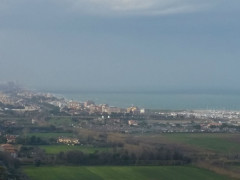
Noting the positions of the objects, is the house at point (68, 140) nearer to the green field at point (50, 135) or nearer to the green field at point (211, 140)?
the green field at point (50, 135)

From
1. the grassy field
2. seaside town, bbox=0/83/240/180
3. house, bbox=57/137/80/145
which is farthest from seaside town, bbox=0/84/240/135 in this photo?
the grassy field

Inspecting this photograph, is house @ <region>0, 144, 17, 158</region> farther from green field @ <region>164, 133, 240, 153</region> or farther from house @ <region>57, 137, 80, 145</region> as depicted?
green field @ <region>164, 133, 240, 153</region>

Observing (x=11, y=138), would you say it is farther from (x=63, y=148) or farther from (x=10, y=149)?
(x=10, y=149)

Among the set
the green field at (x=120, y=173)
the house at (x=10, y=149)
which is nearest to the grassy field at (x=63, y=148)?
the house at (x=10, y=149)

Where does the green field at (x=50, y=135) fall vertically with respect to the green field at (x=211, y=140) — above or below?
below

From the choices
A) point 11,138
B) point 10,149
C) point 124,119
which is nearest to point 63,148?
point 10,149

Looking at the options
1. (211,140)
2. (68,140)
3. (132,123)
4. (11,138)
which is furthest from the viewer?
(132,123)
